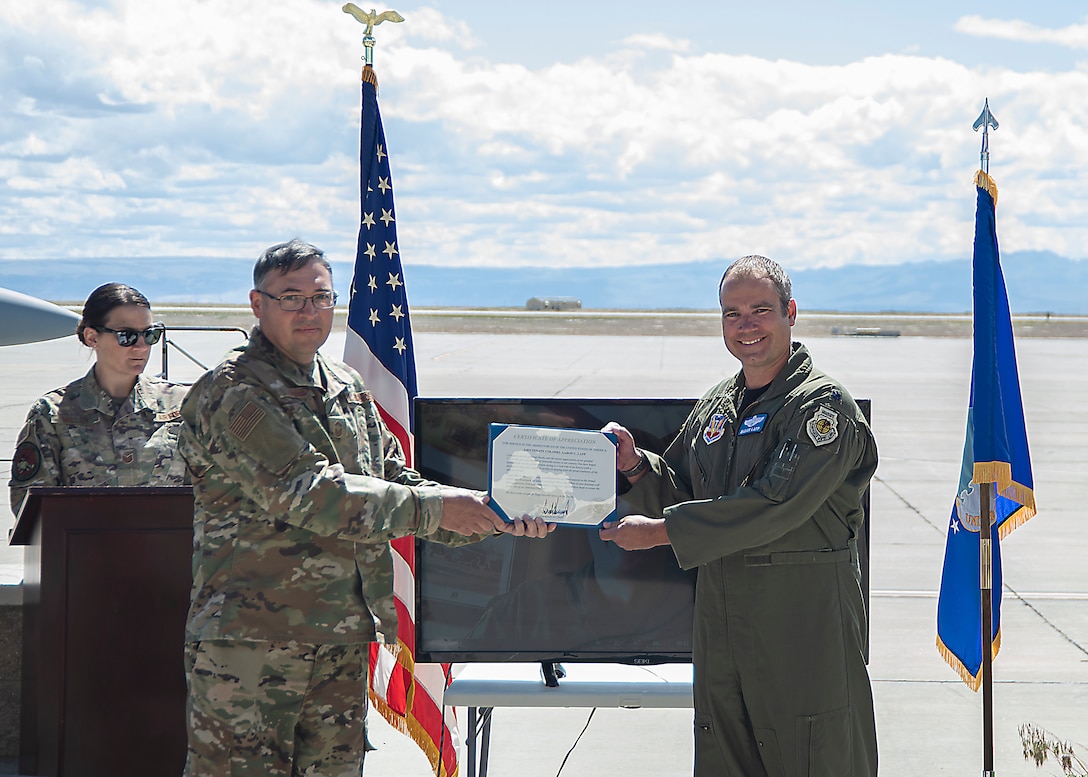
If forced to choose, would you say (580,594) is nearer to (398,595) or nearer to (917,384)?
(398,595)

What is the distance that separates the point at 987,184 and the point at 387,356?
105 inches

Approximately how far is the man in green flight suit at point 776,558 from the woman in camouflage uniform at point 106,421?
2233 mm

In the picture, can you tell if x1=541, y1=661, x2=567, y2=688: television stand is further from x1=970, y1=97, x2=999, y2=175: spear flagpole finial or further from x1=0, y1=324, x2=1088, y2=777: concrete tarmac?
x1=970, y1=97, x2=999, y2=175: spear flagpole finial

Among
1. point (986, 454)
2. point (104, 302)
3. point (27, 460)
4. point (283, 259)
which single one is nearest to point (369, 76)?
point (104, 302)

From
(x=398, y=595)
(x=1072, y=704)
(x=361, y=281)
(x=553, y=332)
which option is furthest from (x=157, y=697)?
(x=553, y=332)

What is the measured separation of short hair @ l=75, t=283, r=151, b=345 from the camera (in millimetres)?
4516

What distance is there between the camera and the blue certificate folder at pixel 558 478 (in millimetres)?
3467

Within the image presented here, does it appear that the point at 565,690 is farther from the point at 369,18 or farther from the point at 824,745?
the point at 369,18

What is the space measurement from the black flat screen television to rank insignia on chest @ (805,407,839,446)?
110 cm

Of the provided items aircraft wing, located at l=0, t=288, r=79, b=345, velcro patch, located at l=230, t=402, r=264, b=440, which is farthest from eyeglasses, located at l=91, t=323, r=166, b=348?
velcro patch, located at l=230, t=402, r=264, b=440

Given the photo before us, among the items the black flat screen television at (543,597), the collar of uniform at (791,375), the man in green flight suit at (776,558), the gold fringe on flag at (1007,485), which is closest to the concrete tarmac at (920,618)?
the black flat screen television at (543,597)

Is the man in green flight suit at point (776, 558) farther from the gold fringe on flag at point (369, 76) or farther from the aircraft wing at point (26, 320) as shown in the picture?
the aircraft wing at point (26, 320)

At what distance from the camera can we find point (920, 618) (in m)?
7.37

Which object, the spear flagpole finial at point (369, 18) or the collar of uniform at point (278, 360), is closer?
the collar of uniform at point (278, 360)
